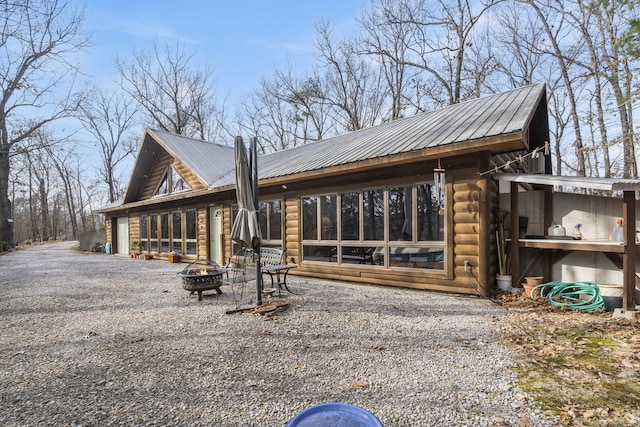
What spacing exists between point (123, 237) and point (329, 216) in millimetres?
14223

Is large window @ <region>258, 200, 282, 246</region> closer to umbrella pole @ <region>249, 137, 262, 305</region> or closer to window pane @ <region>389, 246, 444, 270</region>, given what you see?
window pane @ <region>389, 246, 444, 270</region>

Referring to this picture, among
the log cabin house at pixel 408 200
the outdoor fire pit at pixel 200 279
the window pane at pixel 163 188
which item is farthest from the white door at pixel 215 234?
the outdoor fire pit at pixel 200 279

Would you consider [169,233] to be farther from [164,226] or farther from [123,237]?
[123,237]

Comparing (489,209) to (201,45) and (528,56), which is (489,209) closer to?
(528,56)

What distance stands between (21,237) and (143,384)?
48.1m

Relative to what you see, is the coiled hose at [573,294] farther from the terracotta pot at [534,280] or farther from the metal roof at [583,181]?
the metal roof at [583,181]

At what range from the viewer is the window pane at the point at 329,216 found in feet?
25.0

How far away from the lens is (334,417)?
1703mm

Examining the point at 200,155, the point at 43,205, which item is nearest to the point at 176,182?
the point at 200,155

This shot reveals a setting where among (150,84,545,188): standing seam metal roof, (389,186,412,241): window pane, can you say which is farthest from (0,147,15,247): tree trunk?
(389,186,412,241): window pane

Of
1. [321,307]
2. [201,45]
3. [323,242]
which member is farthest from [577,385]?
[201,45]

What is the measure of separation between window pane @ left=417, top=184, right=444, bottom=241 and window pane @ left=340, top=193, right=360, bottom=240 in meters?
1.40

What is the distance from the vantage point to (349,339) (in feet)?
12.5

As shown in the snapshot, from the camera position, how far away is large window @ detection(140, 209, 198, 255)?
12.4m
